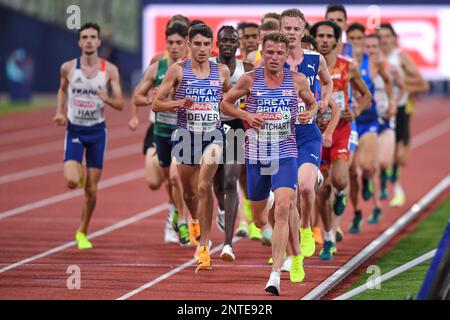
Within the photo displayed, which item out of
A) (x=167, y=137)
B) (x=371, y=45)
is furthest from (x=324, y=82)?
(x=371, y=45)

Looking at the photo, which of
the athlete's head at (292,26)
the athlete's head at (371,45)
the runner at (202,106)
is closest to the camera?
the athlete's head at (292,26)

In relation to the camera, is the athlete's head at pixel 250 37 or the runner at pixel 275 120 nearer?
the runner at pixel 275 120

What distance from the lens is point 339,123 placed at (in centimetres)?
1495

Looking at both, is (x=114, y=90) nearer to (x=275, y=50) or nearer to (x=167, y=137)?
(x=167, y=137)

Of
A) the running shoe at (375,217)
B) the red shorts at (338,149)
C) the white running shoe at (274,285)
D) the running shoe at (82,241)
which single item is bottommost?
the running shoe at (375,217)

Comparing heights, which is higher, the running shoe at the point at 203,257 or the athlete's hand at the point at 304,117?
the athlete's hand at the point at 304,117

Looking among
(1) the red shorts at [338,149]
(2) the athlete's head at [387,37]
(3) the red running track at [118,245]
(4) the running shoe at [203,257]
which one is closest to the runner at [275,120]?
(3) the red running track at [118,245]

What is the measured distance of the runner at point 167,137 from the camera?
49.4 ft

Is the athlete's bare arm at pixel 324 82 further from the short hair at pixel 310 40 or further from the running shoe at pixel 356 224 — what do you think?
the running shoe at pixel 356 224

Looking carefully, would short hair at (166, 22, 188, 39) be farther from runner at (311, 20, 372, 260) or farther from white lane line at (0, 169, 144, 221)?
white lane line at (0, 169, 144, 221)

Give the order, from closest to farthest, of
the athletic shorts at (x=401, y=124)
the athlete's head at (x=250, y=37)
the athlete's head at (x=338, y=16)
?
the athlete's head at (x=250, y=37) < the athlete's head at (x=338, y=16) < the athletic shorts at (x=401, y=124)

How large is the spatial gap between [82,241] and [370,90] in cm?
433

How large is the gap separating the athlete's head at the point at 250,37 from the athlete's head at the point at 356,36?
1981 mm

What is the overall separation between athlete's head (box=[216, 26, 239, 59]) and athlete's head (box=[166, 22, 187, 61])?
106 cm
